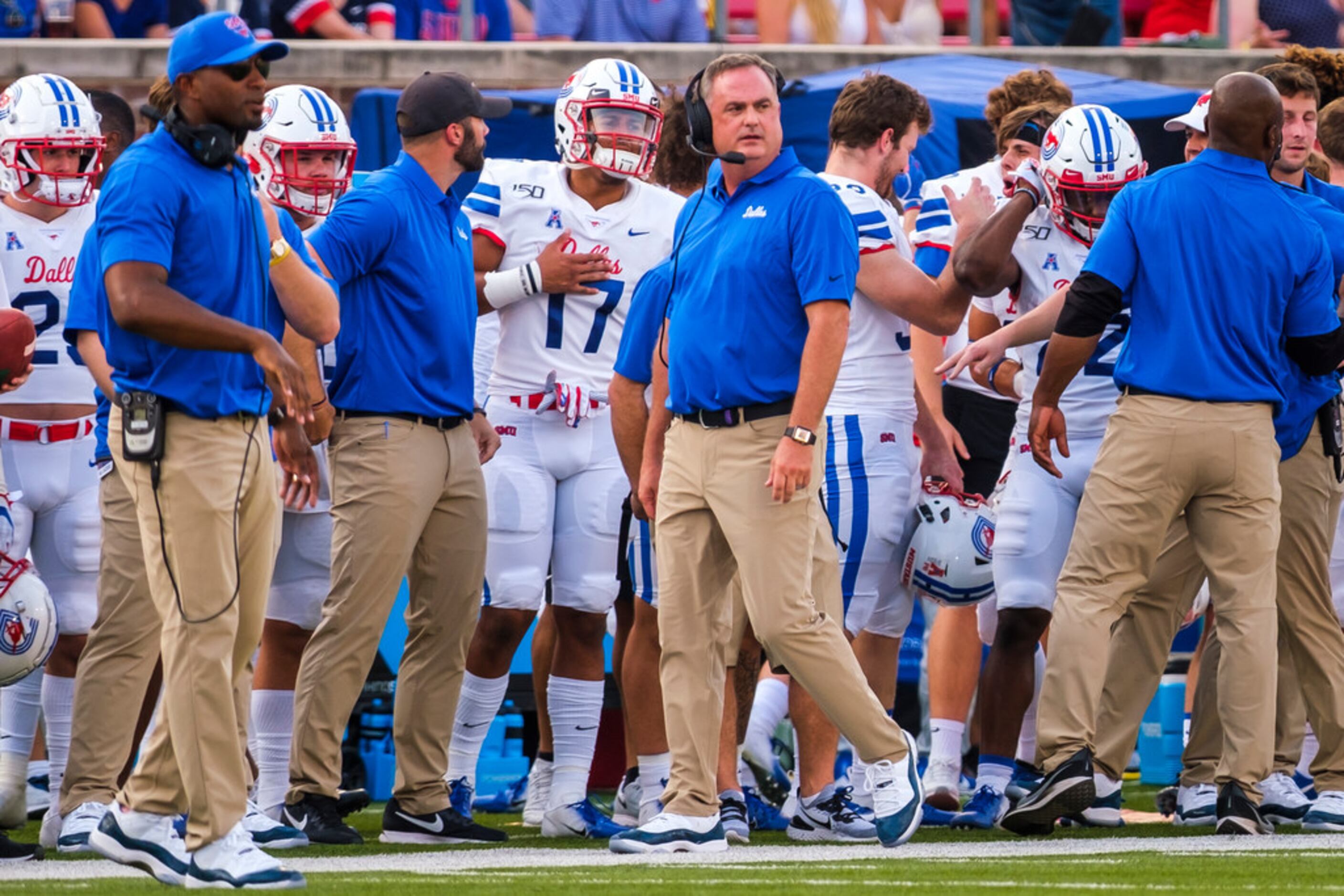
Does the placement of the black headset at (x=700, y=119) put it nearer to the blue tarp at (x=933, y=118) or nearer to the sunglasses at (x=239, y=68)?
the sunglasses at (x=239, y=68)

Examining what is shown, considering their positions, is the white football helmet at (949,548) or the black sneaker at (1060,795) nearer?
the black sneaker at (1060,795)

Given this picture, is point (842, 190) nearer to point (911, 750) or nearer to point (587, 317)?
point (587, 317)

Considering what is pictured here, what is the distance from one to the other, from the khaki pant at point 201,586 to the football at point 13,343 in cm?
98

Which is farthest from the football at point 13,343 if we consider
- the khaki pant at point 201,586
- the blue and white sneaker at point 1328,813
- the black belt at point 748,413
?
the blue and white sneaker at point 1328,813

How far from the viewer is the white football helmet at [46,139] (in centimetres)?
734

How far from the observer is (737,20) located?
12.2 m

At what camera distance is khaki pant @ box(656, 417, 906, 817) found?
6.23 metres

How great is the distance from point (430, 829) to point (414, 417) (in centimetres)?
128

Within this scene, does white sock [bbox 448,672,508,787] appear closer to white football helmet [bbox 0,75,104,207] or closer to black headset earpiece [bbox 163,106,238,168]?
white football helmet [bbox 0,75,104,207]

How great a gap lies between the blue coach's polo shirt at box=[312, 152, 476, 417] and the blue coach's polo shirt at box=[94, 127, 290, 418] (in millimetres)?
1243

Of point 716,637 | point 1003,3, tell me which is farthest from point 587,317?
point 1003,3

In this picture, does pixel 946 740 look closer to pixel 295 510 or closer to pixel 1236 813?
pixel 1236 813

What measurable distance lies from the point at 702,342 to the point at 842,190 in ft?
3.66

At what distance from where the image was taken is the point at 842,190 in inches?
284
